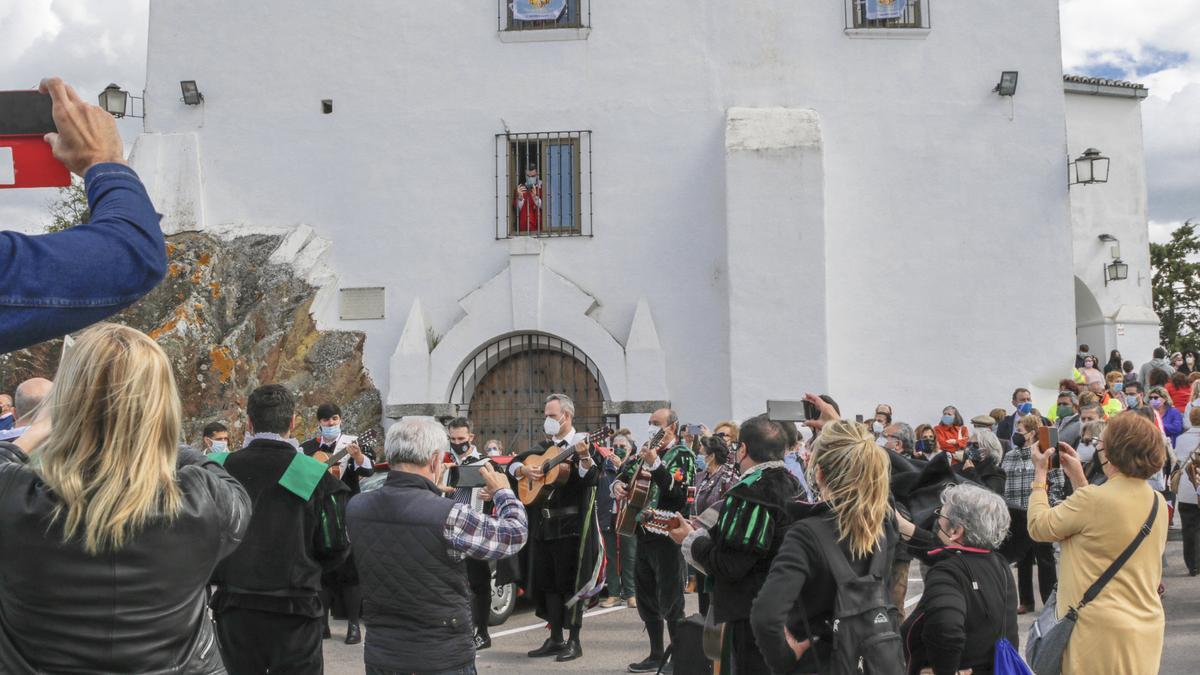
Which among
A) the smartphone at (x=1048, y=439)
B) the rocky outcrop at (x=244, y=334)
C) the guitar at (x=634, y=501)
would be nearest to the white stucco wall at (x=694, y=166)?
the rocky outcrop at (x=244, y=334)

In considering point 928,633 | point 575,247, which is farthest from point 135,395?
point 575,247

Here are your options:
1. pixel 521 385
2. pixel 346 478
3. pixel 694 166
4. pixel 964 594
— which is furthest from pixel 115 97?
pixel 964 594

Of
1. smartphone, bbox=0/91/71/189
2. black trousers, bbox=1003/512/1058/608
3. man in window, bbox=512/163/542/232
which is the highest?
man in window, bbox=512/163/542/232

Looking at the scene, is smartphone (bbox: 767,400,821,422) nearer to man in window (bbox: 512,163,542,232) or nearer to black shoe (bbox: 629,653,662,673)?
black shoe (bbox: 629,653,662,673)

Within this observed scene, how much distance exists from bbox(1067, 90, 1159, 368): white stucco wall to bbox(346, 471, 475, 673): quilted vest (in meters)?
21.3

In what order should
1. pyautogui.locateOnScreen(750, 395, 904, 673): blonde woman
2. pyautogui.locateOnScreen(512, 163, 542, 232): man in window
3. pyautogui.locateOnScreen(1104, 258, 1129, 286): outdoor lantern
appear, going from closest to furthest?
pyautogui.locateOnScreen(750, 395, 904, 673): blonde woman, pyautogui.locateOnScreen(512, 163, 542, 232): man in window, pyautogui.locateOnScreen(1104, 258, 1129, 286): outdoor lantern

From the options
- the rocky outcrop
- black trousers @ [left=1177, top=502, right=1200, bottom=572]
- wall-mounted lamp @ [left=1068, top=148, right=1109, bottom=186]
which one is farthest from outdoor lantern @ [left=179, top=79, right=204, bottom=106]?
black trousers @ [left=1177, top=502, right=1200, bottom=572]

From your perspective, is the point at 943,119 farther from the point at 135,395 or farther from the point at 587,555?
the point at 135,395

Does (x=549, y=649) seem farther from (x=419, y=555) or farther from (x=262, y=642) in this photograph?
(x=419, y=555)

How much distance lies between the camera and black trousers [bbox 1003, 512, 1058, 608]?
10.2 meters

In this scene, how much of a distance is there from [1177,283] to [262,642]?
122ft

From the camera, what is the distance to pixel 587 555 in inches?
387

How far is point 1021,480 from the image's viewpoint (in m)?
10.9

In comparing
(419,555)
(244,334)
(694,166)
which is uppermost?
(694,166)
